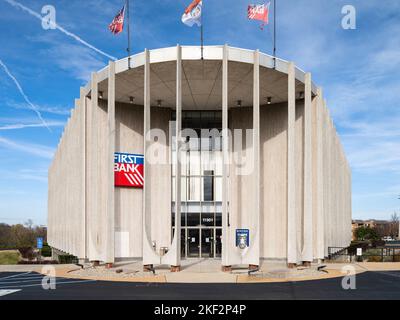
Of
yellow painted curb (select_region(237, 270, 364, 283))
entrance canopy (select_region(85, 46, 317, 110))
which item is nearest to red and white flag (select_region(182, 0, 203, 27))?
entrance canopy (select_region(85, 46, 317, 110))

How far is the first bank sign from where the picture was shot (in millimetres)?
29906

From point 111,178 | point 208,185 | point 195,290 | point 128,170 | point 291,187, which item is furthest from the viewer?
point 208,185

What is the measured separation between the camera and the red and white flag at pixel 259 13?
25.2m

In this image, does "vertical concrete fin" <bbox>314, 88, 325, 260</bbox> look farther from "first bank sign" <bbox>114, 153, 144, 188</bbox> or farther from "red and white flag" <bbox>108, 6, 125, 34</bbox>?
"red and white flag" <bbox>108, 6, 125, 34</bbox>

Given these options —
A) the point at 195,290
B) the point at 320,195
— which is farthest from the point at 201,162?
the point at 195,290

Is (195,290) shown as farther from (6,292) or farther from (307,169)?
(307,169)

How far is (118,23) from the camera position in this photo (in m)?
25.8

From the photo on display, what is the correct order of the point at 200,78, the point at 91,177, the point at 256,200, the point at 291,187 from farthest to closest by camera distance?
1. the point at 91,177
2. the point at 200,78
3. the point at 291,187
4. the point at 256,200

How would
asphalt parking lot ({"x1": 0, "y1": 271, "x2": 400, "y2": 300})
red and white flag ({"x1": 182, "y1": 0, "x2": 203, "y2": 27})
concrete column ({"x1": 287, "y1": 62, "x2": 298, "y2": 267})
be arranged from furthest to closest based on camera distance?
concrete column ({"x1": 287, "y1": 62, "x2": 298, "y2": 267}), red and white flag ({"x1": 182, "y1": 0, "x2": 203, "y2": 27}), asphalt parking lot ({"x1": 0, "y1": 271, "x2": 400, "y2": 300})

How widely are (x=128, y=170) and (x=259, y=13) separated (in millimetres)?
12794

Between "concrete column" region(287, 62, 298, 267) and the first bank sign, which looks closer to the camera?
"concrete column" region(287, 62, 298, 267)

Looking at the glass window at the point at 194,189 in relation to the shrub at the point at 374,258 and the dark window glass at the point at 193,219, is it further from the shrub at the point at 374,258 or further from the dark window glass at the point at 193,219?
the shrub at the point at 374,258

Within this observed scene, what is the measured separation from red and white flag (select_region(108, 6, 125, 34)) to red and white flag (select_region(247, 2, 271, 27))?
7.02m
